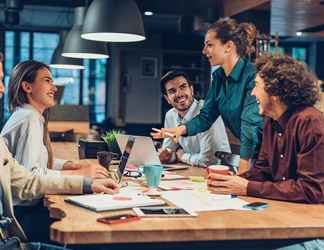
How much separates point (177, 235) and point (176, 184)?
2.91 ft

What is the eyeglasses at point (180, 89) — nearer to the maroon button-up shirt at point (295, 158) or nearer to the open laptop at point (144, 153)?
the open laptop at point (144, 153)

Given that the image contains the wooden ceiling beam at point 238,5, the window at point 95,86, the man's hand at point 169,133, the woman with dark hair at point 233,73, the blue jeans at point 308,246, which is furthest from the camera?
the window at point 95,86

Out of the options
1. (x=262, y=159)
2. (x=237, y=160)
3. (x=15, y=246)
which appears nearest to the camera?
(x=15, y=246)

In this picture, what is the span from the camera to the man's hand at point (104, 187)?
7.09ft

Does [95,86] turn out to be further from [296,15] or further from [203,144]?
[203,144]

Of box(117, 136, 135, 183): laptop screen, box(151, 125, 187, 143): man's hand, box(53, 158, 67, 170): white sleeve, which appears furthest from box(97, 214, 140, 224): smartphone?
box(151, 125, 187, 143): man's hand

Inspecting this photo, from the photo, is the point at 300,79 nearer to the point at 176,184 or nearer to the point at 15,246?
the point at 176,184

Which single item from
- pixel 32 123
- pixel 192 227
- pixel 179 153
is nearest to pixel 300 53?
pixel 179 153

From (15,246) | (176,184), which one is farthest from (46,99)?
(15,246)

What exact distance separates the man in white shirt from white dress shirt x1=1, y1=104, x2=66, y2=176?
112 centimetres

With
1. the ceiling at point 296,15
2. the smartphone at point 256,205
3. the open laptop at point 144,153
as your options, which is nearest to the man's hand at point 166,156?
the open laptop at point 144,153

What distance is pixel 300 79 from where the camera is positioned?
2.24 m

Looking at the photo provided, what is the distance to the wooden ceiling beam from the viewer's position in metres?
7.02

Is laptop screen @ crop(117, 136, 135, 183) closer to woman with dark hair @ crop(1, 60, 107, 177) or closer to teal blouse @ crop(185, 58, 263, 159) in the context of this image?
woman with dark hair @ crop(1, 60, 107, 177)
